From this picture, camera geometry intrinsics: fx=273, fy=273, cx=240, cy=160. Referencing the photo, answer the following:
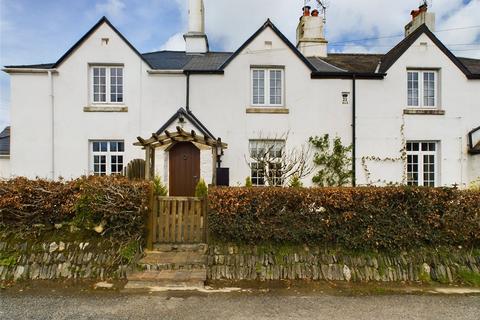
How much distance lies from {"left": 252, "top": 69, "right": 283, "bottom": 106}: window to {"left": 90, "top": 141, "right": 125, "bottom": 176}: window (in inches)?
247

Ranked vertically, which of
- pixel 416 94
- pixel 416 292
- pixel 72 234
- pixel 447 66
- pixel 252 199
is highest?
pixel 447 66

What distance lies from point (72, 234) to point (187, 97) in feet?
24.4

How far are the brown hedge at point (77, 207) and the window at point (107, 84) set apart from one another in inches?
263

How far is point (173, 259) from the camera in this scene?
19.5ft

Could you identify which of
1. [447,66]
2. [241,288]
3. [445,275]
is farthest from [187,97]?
[447,66]

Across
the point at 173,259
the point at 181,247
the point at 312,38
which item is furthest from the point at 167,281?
the point at 312,38

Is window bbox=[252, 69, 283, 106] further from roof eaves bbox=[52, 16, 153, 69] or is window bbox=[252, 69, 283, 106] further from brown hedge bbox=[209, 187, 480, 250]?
brown hedge bbox=[209, 187, 480, 250]

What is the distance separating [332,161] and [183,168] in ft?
21.0

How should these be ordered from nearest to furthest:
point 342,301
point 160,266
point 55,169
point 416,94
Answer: point 342,301 < point 160,266 < point 55,169 < point 416,94

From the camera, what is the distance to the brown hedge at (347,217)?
229 inches

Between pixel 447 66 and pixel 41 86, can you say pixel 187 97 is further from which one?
pixel 447 66

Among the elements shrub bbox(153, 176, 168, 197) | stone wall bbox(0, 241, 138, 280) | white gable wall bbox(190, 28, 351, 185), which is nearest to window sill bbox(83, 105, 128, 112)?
white gable wall bbox(190, 28, 351, 185)

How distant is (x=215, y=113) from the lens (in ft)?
39.1

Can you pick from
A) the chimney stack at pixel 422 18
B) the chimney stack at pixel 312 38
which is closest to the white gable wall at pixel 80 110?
the chimney stack at pixel 312 38
